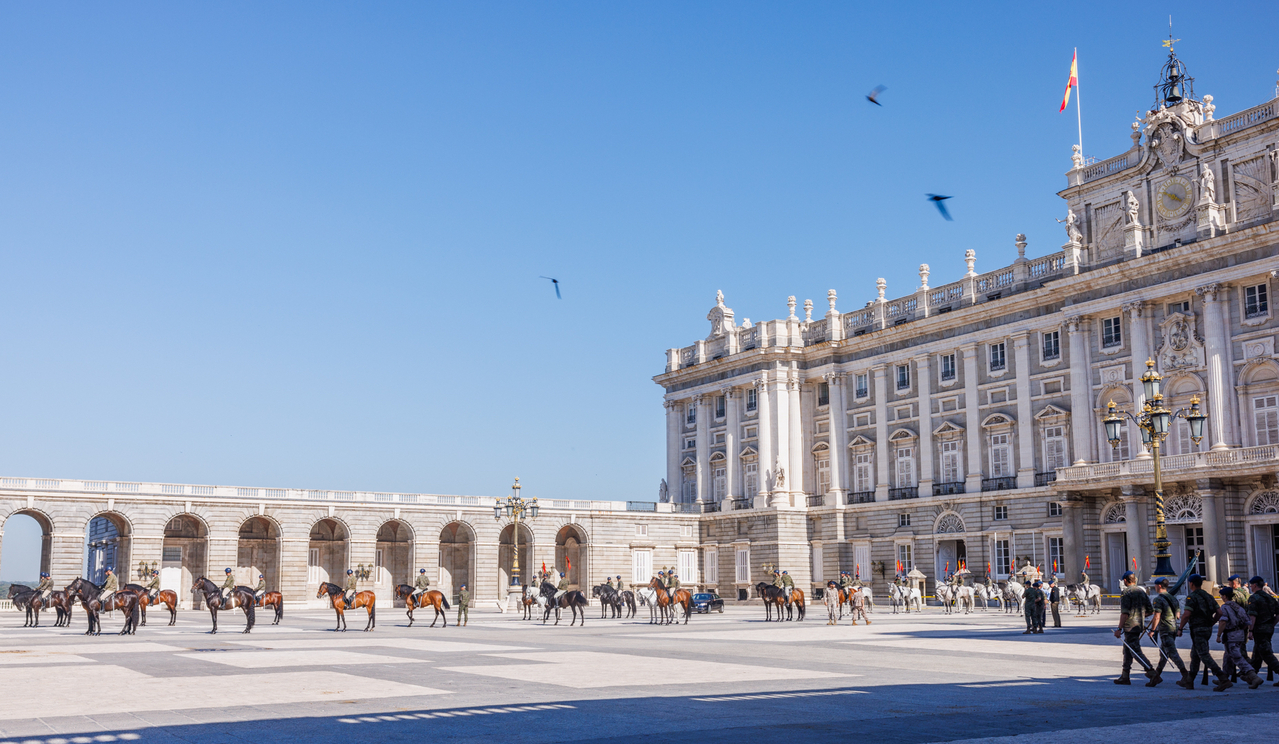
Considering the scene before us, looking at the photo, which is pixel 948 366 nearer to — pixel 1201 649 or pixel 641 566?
pixel 641 566

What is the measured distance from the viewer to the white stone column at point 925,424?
194 feet

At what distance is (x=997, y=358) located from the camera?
56062 mm

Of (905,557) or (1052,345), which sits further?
(905,557)

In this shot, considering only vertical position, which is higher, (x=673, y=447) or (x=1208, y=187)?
(x=1208, y=187)

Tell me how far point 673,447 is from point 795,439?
36.5ft

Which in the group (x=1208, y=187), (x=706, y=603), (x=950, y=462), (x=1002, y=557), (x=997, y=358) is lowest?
(x=706, y=603)

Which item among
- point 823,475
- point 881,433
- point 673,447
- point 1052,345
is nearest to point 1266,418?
point 1052,345

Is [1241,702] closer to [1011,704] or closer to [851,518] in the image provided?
[1011,704]

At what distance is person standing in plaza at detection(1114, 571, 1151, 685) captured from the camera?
15.8 m

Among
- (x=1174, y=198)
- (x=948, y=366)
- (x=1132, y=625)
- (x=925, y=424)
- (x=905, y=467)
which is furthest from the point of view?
(x=905, y=467)

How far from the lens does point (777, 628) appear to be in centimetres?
3447

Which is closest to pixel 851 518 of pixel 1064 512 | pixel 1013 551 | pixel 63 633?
pixel 1013 551

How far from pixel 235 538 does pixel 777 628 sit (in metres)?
36.6

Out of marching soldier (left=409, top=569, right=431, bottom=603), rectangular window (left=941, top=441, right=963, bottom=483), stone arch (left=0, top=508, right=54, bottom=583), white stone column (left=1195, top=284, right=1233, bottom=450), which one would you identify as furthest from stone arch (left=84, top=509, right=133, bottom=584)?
white stone column (left=1195, top=284, right=1233, bottom=450)
